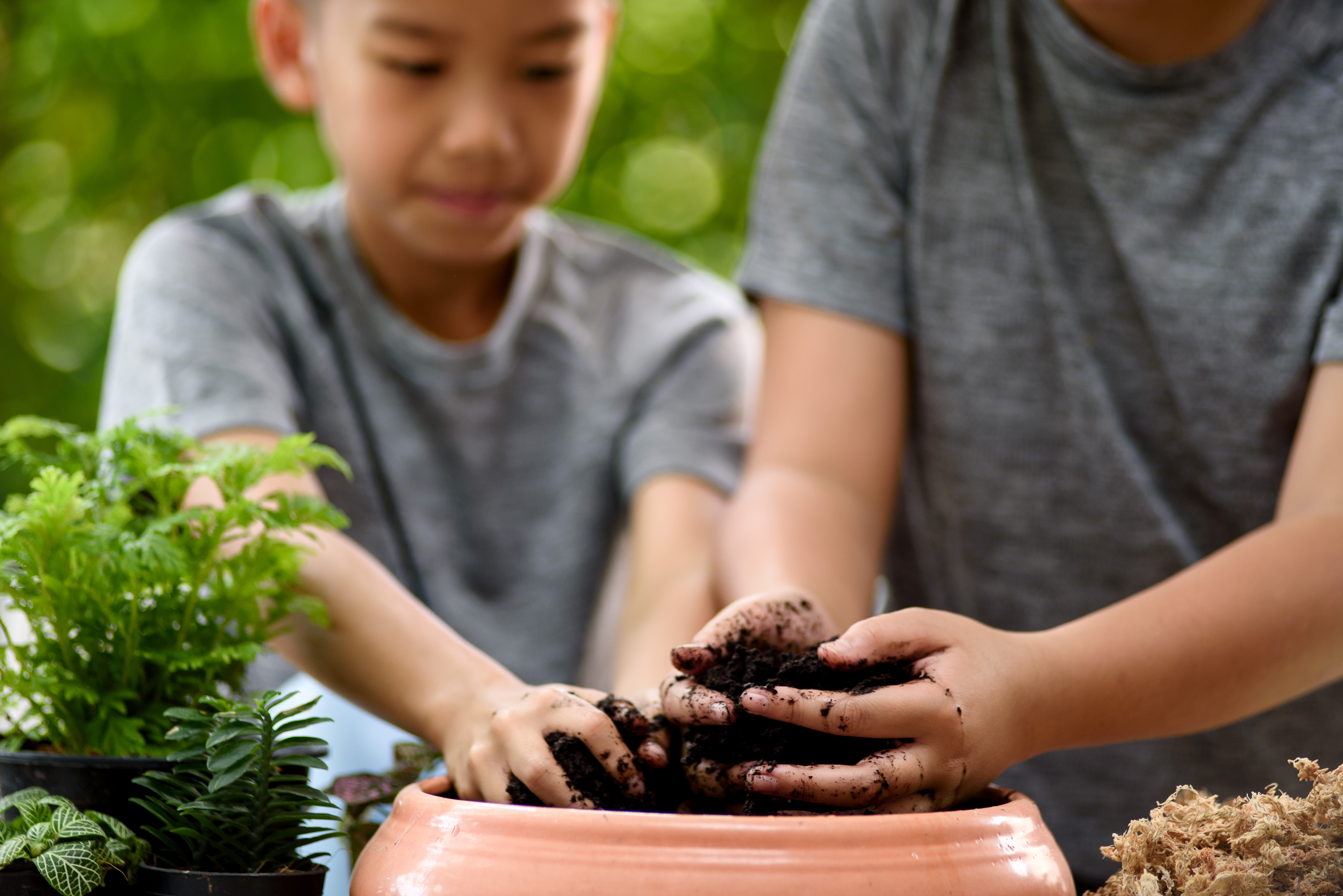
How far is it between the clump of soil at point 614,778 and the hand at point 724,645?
1.0 inches

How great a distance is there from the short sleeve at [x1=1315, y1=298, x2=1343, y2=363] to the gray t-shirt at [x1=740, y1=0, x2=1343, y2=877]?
90mm

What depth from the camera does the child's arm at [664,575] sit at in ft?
3.84

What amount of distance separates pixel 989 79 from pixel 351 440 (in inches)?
35.0

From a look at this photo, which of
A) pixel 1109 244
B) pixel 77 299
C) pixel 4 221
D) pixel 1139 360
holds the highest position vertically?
pixel 1109 244

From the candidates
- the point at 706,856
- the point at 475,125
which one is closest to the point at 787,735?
the point at 706,856

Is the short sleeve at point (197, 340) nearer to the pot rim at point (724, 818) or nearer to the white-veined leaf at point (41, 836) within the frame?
the white-veined leaf at point (41, 836)

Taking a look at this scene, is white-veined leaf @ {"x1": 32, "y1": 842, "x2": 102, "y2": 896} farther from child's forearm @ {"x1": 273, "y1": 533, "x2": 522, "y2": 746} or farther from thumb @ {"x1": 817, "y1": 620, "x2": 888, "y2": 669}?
thumb @ {"x1": 817, "y1": 620, "x2": 888, "y2": 669}

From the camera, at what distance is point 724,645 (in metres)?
0.74

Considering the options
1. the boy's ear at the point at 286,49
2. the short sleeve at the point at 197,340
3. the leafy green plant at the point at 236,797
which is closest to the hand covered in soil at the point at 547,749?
the leafy green plant at the point at 236,797

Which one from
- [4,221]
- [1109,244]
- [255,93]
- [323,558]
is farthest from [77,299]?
[1109,244]

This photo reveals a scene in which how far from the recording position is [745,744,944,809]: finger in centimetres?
60

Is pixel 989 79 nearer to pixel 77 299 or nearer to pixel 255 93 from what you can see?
pixel 255 93

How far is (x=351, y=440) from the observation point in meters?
1.42

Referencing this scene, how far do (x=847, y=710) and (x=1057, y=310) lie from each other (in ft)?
2.39
